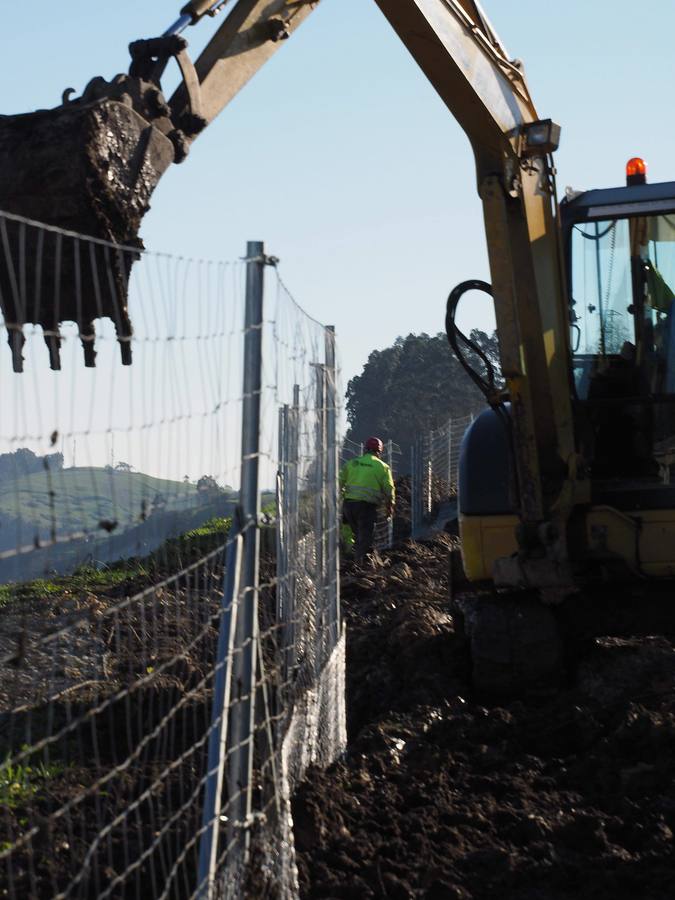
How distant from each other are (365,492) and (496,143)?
9.09 meters

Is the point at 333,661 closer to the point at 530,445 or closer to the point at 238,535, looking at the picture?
the point at 530,445

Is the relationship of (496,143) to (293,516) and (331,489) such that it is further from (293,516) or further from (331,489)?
(293,516)

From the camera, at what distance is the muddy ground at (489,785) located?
5215mm

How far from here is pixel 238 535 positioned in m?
4.45

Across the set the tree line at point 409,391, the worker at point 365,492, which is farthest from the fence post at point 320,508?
the tree line at point 409,391

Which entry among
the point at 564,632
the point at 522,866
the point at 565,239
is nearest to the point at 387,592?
the point at 564,632

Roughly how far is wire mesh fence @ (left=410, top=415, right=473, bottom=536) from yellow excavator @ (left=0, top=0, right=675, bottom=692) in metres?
11.8

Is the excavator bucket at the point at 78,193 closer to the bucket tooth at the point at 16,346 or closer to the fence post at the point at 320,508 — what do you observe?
the bucket tooth at the point at 16,346

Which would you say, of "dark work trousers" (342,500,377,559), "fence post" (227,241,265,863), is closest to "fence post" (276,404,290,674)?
"fence post" (227,241,265,863)

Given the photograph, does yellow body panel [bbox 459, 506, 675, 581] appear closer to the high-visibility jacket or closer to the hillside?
the hillside

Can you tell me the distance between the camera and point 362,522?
17.0m

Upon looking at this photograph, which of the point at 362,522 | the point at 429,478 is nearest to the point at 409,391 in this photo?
the point at 429,478

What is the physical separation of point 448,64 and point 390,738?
3.50 metres

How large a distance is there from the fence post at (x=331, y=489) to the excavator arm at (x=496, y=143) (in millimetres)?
1182
